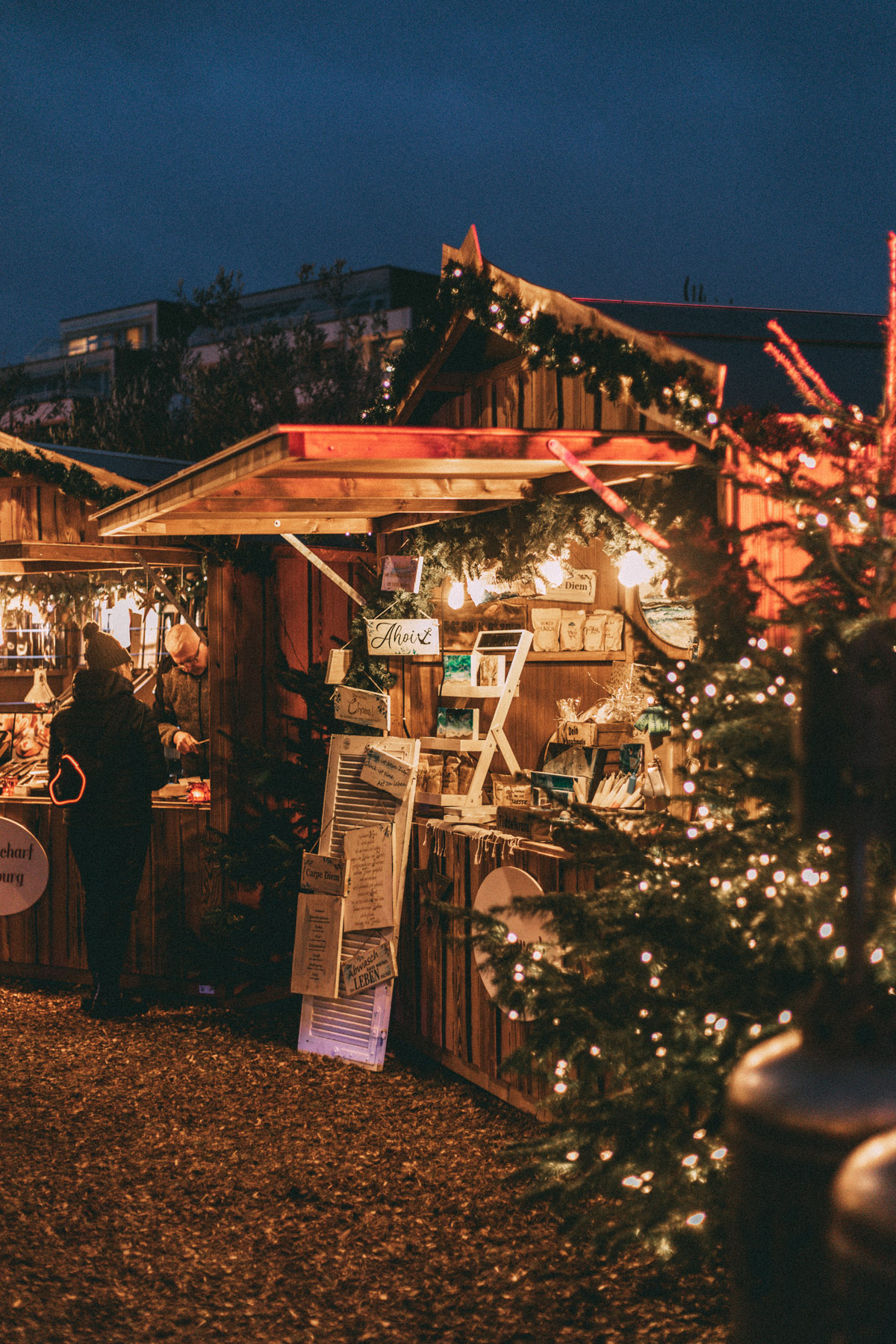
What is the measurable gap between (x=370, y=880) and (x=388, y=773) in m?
0.55

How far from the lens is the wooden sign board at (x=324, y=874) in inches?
243

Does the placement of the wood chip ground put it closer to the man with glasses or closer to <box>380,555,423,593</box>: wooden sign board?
the man with glasses

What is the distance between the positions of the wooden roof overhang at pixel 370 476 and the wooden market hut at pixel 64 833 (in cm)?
55

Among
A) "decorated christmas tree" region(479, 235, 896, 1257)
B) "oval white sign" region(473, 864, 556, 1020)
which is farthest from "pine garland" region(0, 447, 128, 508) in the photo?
"decorated christmas tree" region(479, 235, 896, 1257)

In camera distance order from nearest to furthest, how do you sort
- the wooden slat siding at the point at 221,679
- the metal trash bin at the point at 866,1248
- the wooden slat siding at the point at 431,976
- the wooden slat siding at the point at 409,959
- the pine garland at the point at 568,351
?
1. the metal trash bin at the point at 866,1248
2. the pine garland at the point at 568,351
3. the wooden slat siding at the point at 431,976
4. the wooden slat siding at the point at 409,959
5. the wooden slat siding at the point at 221,679

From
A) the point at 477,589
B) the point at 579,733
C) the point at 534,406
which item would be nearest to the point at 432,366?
the point at 534,406

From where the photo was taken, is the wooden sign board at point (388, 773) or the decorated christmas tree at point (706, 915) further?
the wooden sign board at point (388, 773)

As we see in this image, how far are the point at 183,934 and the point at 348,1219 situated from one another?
10.3 feet

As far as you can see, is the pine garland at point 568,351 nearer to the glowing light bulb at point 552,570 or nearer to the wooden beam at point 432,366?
the wooden beam at point 432,366

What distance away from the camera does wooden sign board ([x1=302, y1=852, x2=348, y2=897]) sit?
20.2 ft

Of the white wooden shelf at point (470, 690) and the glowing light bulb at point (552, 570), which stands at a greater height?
the glowing light bulb at point (552, 570)

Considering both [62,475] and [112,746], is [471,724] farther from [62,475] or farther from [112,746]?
[62,475]

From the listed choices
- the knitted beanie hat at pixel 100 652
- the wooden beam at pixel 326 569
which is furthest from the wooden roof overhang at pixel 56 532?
the wooden beam at pixel 326 569

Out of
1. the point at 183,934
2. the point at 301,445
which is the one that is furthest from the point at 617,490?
the point at 183,934
